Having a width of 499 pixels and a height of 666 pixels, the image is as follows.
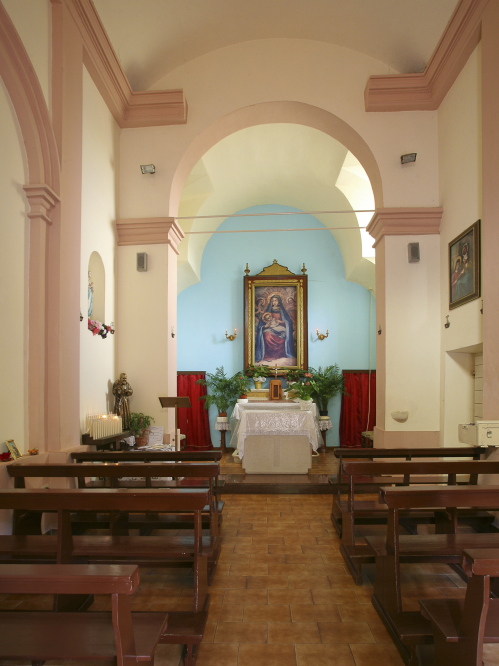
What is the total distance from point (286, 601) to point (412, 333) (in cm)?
396

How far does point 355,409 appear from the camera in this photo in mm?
10438

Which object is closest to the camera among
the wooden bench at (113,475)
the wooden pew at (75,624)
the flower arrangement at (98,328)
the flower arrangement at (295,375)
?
the wooden pew at (75,624)

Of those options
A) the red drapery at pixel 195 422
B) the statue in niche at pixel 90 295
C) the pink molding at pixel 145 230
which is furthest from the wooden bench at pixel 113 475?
the red drapery at pixel 195 422

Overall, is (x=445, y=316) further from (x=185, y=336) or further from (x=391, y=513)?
(x=185, y=336)

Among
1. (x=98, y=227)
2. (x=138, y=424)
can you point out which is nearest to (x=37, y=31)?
(x=98, y=227)

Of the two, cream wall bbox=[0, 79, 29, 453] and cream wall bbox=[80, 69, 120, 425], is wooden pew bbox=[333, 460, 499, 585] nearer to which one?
cream wall bbox=[0, 79, 29, 453]

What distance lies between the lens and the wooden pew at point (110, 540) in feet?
8.14

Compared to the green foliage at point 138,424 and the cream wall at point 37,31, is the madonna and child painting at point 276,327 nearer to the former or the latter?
the green foliage at point 138,424

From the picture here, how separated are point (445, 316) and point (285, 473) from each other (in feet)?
9.85

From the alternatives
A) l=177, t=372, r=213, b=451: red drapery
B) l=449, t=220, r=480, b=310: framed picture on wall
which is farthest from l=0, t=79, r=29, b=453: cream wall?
l=177, t=372, r=213, b=451: red drapery

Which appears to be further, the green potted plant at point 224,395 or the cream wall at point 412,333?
the green potted plant at point 224,395

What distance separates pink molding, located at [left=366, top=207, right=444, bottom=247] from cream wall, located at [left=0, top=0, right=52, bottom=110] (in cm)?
399

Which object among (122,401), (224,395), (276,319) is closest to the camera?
(122,401)

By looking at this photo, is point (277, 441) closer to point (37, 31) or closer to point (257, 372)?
point (257, 372)
